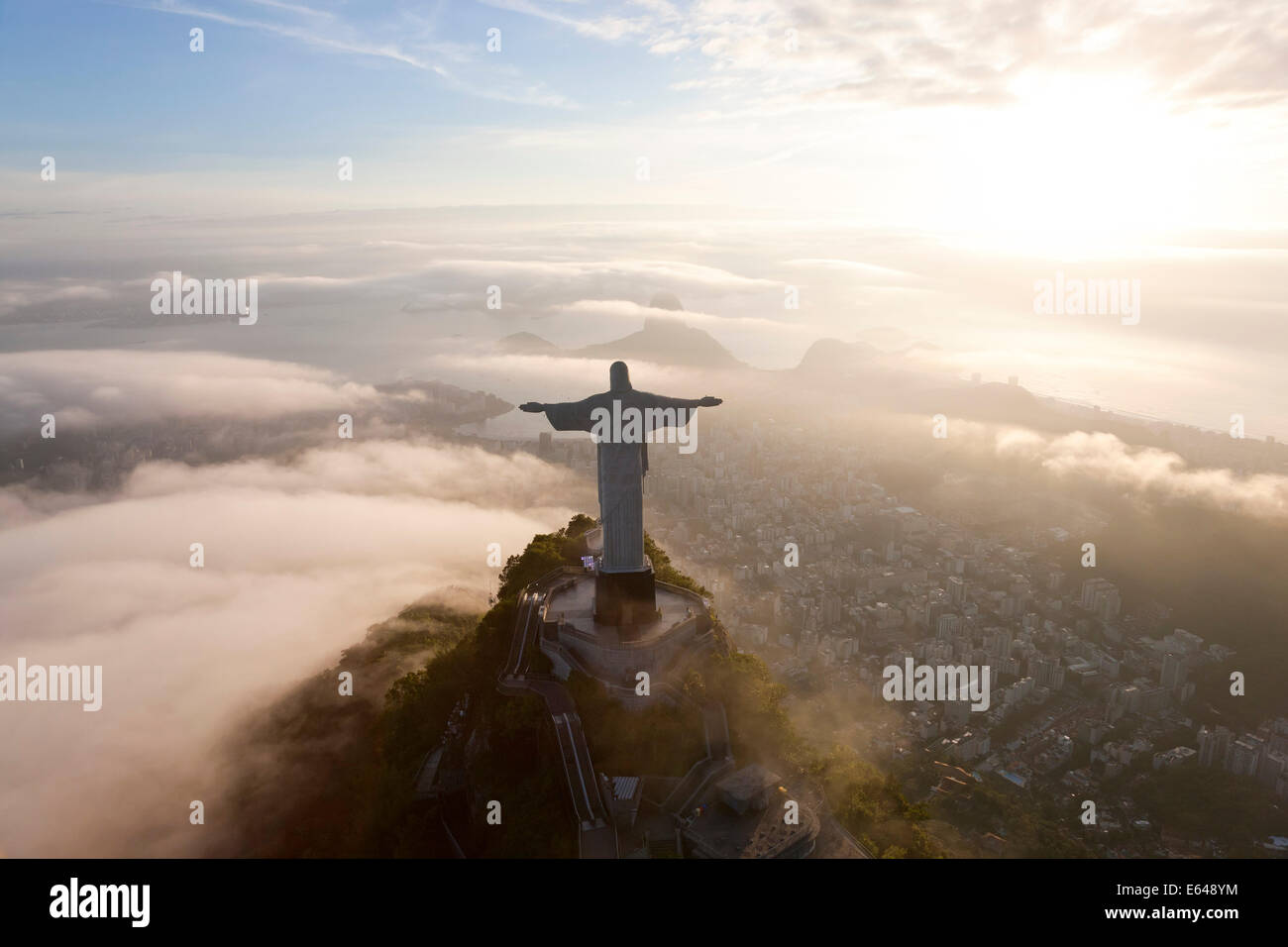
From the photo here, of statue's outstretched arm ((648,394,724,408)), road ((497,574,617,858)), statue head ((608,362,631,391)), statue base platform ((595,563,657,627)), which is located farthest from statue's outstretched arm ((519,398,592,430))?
road ((497,574,617,858))

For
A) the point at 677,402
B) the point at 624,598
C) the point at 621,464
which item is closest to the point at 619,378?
the point at 677,402

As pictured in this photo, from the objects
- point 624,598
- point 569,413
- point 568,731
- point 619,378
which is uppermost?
point 619,378

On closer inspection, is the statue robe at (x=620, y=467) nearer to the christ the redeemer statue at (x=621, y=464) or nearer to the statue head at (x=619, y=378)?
the christ the redeemer statue at (x=621, y=464)

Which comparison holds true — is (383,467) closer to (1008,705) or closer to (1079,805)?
(1008,705)

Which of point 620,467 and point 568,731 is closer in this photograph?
point 568,731

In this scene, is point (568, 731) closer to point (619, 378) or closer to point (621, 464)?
point (621, 464)

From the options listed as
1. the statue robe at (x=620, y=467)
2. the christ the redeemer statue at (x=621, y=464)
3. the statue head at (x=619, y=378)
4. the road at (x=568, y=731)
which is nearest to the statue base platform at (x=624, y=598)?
the christ the redeemer statue at (x=621, y=464)

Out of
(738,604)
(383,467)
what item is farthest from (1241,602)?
(383,467)

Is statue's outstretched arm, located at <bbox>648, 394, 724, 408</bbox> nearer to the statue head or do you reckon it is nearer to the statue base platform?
the statue head
